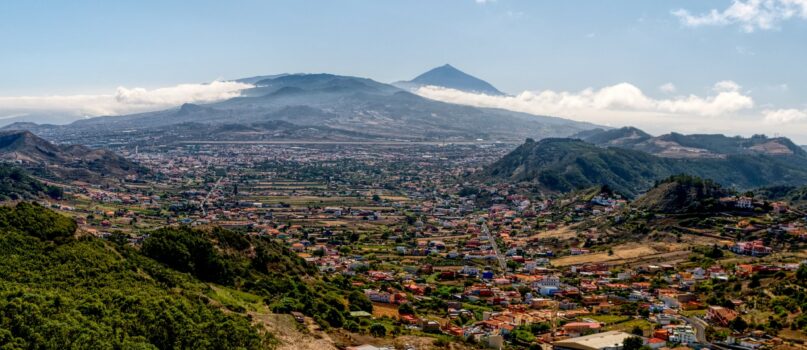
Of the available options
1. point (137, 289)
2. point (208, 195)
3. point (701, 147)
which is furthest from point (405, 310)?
point (701, 147)

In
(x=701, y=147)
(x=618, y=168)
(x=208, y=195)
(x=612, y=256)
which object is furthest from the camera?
(x=701, y=147)

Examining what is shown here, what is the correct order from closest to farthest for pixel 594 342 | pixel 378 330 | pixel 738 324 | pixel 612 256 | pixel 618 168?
pixel 378 330
pixel 594 342
pixel 738 324
pixel 612 256
pixel 618 168

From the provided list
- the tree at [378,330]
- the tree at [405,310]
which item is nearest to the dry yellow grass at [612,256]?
the tree at [405,310]

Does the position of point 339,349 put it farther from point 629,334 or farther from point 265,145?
point 265,145

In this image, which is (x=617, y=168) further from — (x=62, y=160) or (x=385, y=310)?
(x=385, y=310)

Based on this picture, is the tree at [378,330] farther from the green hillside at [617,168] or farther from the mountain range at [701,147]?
the mountain range at [701,147]

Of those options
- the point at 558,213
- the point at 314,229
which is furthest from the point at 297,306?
the point at 558,213
